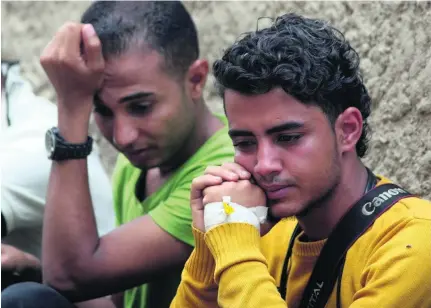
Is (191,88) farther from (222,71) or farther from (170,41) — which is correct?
(222,71)

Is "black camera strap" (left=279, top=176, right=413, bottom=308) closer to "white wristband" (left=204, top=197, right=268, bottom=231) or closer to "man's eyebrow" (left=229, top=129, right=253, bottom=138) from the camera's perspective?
"white wristband" (left=204, top=197, right=268, bottom=231)

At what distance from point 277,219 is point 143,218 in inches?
30.8

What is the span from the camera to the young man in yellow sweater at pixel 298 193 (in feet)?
6.94

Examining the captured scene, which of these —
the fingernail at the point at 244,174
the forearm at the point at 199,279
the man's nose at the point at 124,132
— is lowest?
the forearm at the point at 199,279

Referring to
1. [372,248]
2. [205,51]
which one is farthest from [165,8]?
[372,248]

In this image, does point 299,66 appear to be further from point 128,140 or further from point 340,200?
point 128,140

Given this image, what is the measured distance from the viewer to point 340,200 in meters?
2.33

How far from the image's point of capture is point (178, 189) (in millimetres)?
3078

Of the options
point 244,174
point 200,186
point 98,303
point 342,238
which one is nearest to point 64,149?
point 98,303

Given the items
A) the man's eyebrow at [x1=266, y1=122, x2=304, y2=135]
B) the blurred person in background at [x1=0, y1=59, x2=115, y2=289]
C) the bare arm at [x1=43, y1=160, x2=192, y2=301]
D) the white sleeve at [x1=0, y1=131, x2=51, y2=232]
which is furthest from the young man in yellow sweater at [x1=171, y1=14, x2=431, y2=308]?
the white sleeve at [x1=0, y1=131, x2=51, y2=232]

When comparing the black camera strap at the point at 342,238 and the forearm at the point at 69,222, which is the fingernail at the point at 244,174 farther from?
the forearm at the point at 69,222

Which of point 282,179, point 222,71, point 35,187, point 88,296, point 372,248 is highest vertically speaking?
point 222,71

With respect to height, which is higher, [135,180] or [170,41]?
[170,41]

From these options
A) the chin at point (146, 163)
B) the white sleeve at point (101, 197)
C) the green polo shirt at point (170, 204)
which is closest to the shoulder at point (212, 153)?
the green polo shirt at point (170, 204)
